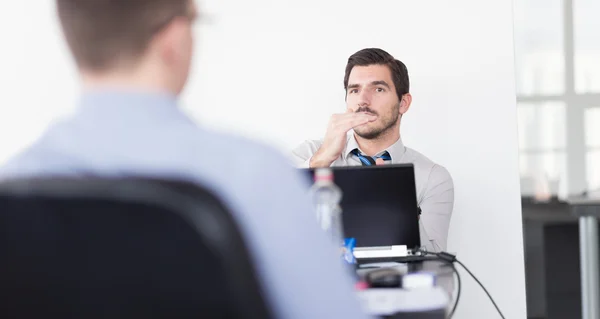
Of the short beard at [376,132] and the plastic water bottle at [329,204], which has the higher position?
the short beard at [376,132]

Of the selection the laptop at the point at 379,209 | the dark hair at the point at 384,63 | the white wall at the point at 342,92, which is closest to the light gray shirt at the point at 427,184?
the dark hair at the point at 384,63

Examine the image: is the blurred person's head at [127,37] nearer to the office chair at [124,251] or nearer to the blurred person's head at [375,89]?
the office chair at [124,251]

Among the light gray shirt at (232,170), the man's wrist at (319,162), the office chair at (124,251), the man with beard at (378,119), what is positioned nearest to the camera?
the office chair at (124,251)

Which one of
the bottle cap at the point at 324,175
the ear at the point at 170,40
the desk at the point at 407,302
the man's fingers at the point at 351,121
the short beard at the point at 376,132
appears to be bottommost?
the desk at the point at 407,302

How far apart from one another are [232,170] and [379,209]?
53.6 inches

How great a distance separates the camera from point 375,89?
3271 millimetres

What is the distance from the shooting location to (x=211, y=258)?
61 centimetres

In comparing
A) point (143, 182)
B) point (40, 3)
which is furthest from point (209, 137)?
point (40, 3)

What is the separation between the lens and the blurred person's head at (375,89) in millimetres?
3262

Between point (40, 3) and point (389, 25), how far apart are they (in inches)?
72.3

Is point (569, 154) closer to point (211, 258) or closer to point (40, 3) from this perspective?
point (40, 3)

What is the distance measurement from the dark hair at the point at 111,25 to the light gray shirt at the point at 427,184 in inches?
78.0

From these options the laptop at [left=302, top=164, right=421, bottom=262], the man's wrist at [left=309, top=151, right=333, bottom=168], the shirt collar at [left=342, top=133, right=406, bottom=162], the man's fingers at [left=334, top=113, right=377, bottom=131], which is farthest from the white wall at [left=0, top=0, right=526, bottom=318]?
the laptop at [left=302, top=164, right=421, bottom=262]

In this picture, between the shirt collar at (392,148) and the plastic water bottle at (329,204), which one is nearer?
the plastic water bottle at (329,204)
